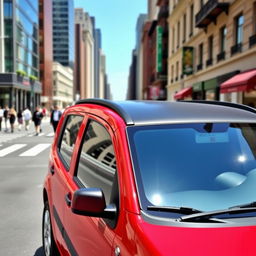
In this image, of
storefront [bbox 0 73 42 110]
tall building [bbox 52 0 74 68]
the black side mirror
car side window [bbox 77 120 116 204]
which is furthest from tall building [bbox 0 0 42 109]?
tall building [bbox 52 0 74 68]

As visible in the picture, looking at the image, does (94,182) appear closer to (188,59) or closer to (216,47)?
(216,47)

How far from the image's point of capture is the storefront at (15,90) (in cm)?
4906

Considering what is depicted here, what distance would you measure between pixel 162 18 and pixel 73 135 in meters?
51.8

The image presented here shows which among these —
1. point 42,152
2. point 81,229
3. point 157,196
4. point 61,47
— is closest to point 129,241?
point 157,196

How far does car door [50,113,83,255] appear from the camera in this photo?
121 inches

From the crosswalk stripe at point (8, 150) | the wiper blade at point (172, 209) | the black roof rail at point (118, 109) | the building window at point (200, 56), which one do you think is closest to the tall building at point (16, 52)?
the building window at point (200, 56)

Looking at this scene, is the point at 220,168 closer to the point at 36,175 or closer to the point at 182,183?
the point at 182,183

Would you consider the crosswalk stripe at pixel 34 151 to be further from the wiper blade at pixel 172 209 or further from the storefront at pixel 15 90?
the storefront at pixel 15 90

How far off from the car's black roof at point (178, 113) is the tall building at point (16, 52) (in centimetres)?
4691

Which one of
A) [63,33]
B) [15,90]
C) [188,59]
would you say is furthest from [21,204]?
[63,33]

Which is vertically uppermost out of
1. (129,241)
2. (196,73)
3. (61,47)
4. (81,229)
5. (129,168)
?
(61,47)

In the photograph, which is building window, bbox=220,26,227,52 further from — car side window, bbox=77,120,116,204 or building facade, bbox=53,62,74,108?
building facade, bbox=53,62,74,108

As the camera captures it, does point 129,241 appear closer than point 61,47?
Yes

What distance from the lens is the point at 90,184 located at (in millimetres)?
2645
